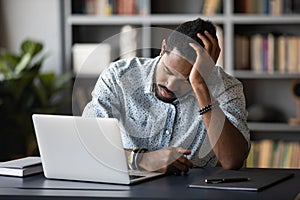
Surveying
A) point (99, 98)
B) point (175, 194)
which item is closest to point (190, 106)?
point (99, 98)

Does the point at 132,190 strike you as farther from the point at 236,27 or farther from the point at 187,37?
the point at 236,27

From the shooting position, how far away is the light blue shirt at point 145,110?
2.26 metres

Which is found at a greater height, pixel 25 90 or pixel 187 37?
pixel 187 37

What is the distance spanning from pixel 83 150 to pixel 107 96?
0.95ft

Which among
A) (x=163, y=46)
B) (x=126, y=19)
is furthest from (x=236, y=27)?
(x=163, y=46)

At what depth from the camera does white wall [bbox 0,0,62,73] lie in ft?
16.7

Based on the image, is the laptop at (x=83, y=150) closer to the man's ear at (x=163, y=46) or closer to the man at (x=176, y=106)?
the man at (x=176, y=106)

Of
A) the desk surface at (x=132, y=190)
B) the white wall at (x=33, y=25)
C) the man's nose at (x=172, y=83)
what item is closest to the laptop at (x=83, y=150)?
the desk surface at (x=132, y=190)

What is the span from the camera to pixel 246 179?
6.77 ft

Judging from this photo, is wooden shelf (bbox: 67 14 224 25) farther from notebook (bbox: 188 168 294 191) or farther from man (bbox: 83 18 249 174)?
notebook (bbox: 188 168 294 191)

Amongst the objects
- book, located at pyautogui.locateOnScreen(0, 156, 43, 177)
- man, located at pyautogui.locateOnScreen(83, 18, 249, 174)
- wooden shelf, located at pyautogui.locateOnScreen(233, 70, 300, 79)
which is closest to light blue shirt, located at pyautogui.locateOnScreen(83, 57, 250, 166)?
man, located at pyautogui.locateOnScreen(83, 18, 249, 174)

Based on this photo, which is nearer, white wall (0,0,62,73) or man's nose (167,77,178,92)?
man's nose (167,77,178,92)

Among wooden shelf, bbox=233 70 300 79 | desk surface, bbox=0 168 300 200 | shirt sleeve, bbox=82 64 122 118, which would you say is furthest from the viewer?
wooden shelf, bbox=233 70 300 79

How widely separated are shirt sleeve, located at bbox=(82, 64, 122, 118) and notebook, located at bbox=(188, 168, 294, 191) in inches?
15.3
